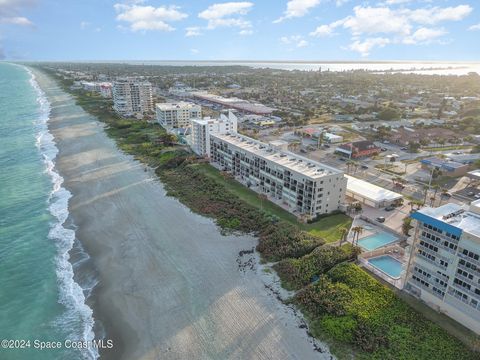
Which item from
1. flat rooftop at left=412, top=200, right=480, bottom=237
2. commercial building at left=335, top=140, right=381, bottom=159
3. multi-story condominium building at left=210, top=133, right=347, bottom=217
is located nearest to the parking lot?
multi-story condominium building at left=210, top=133, right=347, bottom=217

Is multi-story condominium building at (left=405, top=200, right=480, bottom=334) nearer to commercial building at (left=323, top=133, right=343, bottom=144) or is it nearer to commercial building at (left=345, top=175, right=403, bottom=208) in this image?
commercial building at (left=345, top=175, right=403, bottom=208)

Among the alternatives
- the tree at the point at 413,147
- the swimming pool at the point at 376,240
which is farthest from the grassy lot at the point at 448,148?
the swimming pool at the point at 376,240

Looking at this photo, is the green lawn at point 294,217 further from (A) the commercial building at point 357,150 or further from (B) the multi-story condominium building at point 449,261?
(A) the commercial building at point 357,150

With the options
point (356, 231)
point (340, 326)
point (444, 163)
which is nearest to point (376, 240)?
point (356, 231)

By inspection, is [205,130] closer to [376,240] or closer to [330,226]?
[330,226]

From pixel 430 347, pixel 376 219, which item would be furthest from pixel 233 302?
pixel 376 219
